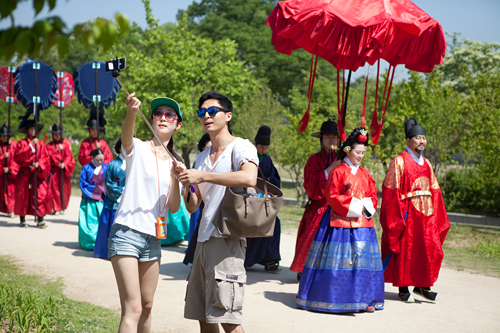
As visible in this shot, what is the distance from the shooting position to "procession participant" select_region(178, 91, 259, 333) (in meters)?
2.97

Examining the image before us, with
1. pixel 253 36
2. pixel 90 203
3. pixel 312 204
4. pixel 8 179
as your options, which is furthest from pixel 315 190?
Result: pixel 253 36

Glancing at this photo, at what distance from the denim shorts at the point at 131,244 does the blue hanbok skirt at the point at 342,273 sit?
2291mm

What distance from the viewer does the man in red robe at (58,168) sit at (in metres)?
12.2

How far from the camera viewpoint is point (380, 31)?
16.4 feet

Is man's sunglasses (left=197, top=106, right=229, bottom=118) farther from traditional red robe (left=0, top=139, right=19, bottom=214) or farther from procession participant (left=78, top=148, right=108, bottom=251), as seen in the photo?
traditional red robe (left=0, top=139, right=19, bottom=214)

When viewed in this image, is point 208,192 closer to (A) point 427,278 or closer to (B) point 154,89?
(A) point 427,278

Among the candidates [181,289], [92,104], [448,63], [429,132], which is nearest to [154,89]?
[92,104]

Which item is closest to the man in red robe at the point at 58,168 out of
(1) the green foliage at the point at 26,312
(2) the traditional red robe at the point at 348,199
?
(1) the green foliage at the point at 26,312

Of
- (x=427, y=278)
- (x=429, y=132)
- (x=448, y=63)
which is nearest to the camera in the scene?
(x=427, y=278)

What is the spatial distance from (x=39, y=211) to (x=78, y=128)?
49.5 feet

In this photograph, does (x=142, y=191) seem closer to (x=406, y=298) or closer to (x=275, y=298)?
(x=275, y=298)

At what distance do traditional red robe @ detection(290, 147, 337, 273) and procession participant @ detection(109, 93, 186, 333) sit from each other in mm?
2876

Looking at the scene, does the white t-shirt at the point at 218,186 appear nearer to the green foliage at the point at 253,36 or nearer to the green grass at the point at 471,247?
Result: the green grass at the point at 471,247

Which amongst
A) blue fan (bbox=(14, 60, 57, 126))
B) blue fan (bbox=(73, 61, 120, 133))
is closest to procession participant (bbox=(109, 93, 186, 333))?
blue fan (bbox=(73, 61, 120, 133))
